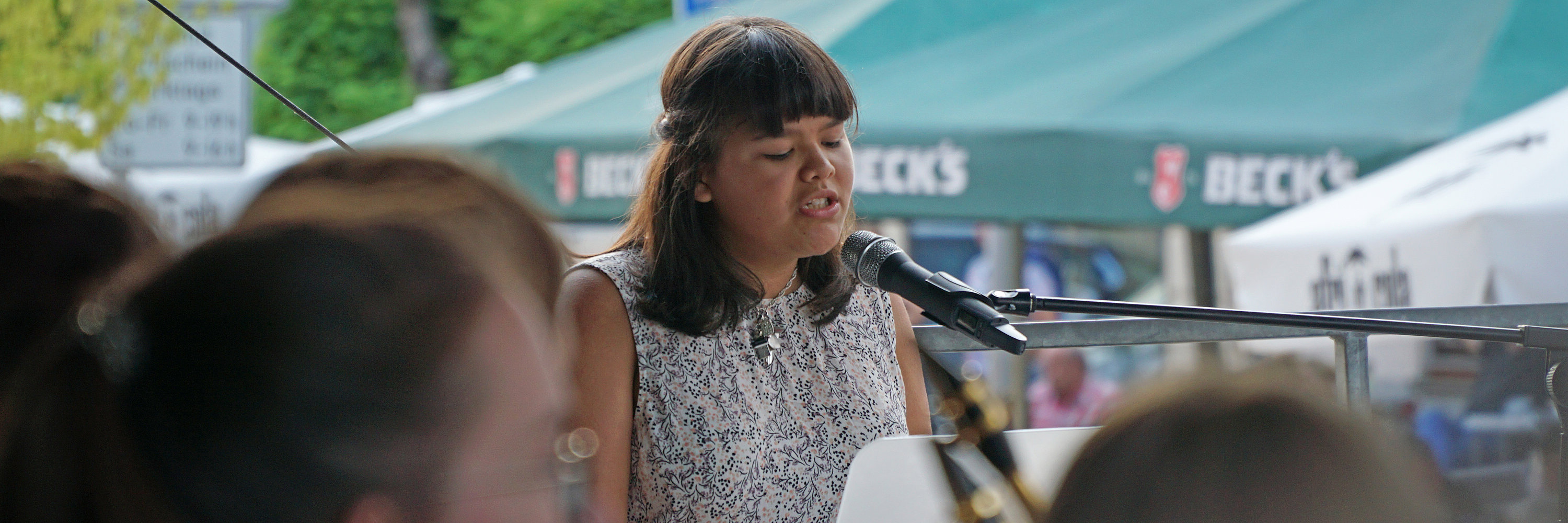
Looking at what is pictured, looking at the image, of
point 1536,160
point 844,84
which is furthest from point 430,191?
point 1536,160

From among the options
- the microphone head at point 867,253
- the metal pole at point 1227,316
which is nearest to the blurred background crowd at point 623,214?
the metal pole at point 1227,316

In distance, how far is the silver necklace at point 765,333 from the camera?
2.07m

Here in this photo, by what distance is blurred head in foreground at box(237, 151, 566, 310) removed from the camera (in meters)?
0.79

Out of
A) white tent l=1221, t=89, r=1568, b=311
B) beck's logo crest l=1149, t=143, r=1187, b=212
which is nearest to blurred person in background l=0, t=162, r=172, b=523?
white tent l=1221, t=89, r=1568, b=311

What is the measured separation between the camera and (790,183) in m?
2.03

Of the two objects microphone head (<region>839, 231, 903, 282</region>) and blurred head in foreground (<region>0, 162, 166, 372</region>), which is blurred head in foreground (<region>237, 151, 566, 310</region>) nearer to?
blurred head in foreground (<region>0, 162, 166, 372</region>)

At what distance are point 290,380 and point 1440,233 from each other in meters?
4.74

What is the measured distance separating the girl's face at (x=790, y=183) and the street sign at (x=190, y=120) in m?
4.33

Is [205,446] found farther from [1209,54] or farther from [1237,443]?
[1209,54]

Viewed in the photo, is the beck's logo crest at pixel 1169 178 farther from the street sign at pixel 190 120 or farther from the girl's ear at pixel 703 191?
the street sign at pixel 190 120

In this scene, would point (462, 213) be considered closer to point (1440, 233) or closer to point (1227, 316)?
point (1227, 316)

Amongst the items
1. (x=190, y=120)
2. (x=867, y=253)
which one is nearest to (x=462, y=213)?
(x=867, y=253)

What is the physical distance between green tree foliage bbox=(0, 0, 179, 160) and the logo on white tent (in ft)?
16.4

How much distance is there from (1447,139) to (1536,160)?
2.33 feet
